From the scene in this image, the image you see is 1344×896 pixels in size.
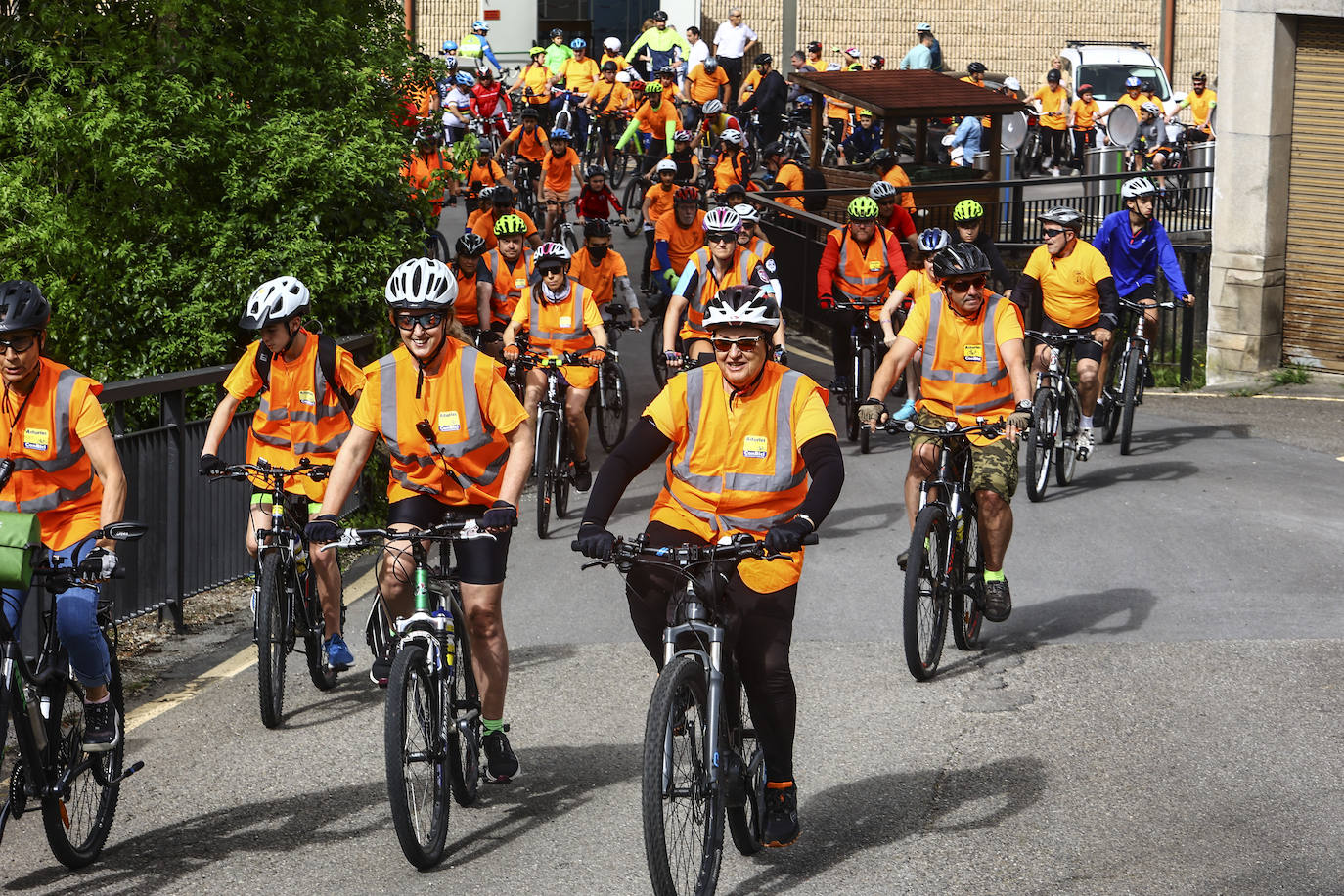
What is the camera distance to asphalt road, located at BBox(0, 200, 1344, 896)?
21.0 feet

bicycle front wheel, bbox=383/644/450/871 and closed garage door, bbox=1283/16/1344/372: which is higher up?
closed garage door, bbox=1283/16/1344/372

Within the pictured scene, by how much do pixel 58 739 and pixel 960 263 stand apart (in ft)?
16.4

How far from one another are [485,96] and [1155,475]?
18.7 meters

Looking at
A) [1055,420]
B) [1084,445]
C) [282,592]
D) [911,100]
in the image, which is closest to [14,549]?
[282,592]

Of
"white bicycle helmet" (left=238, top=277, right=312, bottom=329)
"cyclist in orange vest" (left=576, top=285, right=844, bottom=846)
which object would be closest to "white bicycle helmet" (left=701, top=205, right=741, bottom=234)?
"white bicycle helmet" (left=238, top=277, right=312, bottom=329)

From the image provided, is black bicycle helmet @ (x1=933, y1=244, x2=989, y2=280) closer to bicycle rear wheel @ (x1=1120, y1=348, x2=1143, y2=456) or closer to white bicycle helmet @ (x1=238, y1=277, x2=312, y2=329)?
white bicycle helmet @ (x1=238, y1=277, x2=312, y2=329)

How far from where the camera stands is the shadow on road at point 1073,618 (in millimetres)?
9664

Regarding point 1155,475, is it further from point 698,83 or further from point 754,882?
point 698,83

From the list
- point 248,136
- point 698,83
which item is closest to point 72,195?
point 248,136

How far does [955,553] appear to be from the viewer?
9086 mm

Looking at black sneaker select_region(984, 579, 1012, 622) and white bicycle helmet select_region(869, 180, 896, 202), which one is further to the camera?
white bicycle helmet select_region(869, 180, 896, 202)

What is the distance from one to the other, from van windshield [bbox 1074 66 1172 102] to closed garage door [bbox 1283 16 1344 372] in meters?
16.8

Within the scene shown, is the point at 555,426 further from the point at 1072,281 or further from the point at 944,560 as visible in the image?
the point at 944,560

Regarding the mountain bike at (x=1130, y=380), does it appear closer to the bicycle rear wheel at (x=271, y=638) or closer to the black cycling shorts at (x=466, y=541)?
the bicycle rear wheel at (x=271, y=638)
